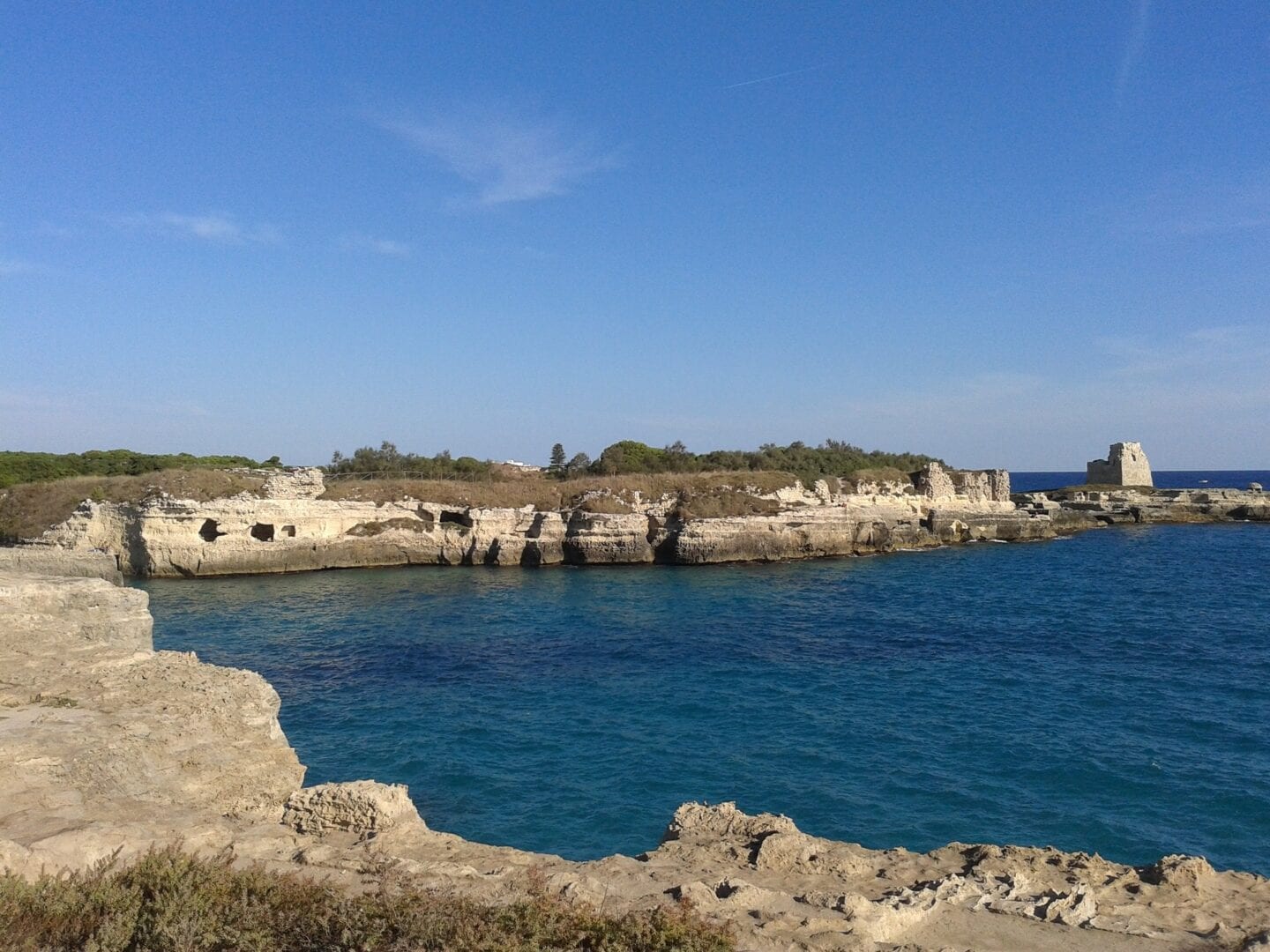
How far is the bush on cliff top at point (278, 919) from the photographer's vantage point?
206 inches

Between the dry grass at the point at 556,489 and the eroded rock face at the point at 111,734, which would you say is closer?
the eroded rock face at the point at 111,734

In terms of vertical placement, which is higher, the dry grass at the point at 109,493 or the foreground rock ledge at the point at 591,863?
the dry grass at the point at 109,493

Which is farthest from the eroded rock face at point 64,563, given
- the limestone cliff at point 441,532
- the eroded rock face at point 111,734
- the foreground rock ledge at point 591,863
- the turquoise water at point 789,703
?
the foreground rock ledge at point 591,863

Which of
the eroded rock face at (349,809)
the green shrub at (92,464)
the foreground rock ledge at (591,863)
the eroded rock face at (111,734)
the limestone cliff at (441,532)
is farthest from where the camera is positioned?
the green shrub at (92,464)

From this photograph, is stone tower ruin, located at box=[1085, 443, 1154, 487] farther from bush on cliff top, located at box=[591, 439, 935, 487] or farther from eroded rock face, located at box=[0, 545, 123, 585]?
eroded rock face, located at box=[0, 545, 123, 585]

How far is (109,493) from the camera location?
4106 centimetres

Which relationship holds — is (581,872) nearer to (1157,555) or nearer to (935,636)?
(935,636)

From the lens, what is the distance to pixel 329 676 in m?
20.5

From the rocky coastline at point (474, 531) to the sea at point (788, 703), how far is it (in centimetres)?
479

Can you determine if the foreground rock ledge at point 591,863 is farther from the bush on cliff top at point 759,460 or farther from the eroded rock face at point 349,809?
the bush on cliff top at point 759,460

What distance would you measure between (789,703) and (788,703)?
0.07 ft

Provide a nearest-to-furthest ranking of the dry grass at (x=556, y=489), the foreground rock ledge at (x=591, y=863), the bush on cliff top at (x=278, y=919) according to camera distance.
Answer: the bush on cliff top at (x=278, y=919) < the foreground rock ledge at (x=591, y=863) < the dry grass at (x=556, y=489)

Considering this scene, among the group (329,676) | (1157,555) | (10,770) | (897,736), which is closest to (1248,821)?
(897,736)

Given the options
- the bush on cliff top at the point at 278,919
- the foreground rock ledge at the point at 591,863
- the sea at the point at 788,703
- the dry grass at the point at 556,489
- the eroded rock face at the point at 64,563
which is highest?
the dry grass at the point at 556,489
